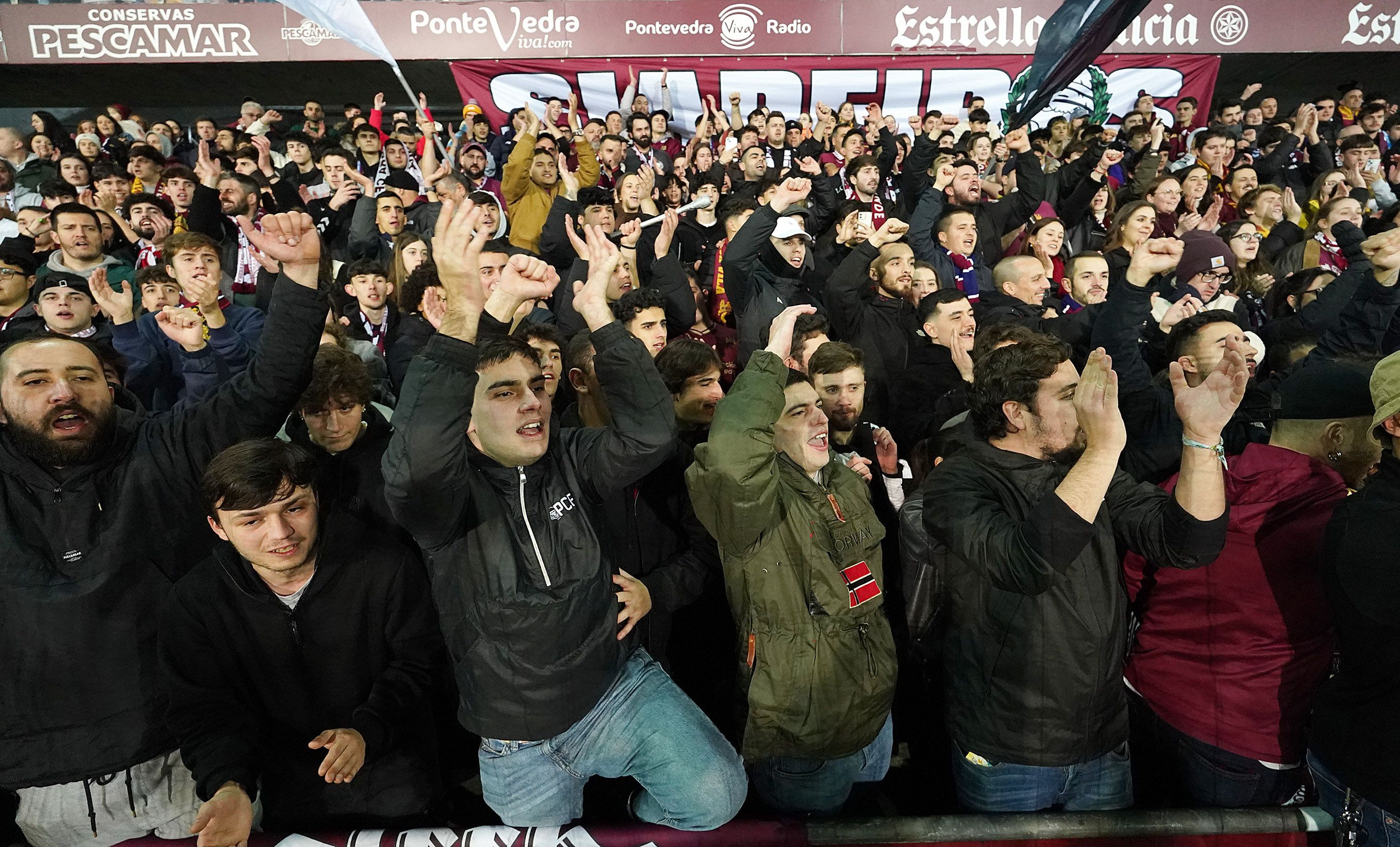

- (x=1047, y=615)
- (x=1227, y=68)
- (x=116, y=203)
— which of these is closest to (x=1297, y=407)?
(x=1047, y=615)

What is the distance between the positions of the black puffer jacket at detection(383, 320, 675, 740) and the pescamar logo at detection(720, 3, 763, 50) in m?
10.7

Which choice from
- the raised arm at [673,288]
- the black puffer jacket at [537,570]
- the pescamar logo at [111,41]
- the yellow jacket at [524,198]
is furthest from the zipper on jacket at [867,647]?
the pescamar logo at [111,41]

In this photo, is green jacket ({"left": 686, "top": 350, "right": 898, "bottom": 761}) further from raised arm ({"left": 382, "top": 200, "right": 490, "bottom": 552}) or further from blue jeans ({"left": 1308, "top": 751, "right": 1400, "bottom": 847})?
blue jeans ({"left": 1308, "top": 751, "right": 1400, "bottom": 847})

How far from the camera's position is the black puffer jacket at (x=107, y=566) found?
211cm

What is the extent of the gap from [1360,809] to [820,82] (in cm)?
1152

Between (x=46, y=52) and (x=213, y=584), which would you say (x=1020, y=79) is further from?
(x=46, y=52)

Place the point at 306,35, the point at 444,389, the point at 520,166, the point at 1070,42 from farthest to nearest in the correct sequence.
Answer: the point at 306,35, the point at 520,166, the point at 1070,42, the point at 444,389

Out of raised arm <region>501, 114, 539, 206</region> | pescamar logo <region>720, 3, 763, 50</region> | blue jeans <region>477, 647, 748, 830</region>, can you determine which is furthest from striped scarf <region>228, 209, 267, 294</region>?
pescamar logo <region>720, 3, 763, 50</region>

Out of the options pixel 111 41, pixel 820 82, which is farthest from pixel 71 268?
pixel 820 82

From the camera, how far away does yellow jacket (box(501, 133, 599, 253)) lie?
6387mm

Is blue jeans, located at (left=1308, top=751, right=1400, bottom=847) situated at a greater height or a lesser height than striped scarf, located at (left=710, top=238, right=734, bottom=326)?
lesser

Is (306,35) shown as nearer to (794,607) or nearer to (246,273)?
(246,273)

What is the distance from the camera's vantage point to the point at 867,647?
2254 millimetres

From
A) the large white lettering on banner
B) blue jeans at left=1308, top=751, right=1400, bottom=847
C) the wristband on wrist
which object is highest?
the large white lettering on banner
